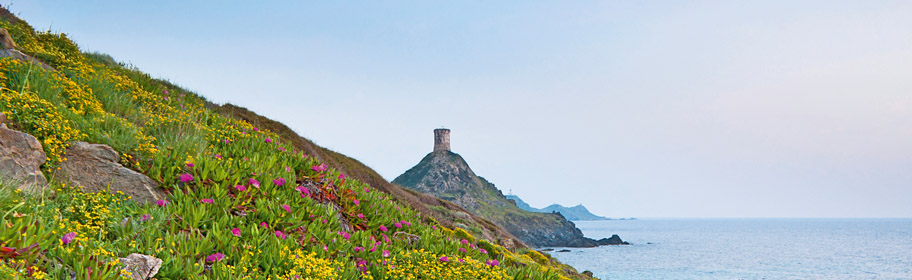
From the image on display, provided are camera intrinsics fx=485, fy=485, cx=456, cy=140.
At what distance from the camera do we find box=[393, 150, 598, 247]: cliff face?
306ft

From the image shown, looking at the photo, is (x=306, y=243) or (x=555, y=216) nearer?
(x=306, y=243)

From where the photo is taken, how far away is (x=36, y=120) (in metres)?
5.91

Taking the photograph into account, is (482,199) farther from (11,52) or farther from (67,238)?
(67,238)

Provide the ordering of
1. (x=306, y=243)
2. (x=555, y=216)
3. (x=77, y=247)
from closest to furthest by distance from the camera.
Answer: (x=77, y=247), (x=306, y=243), (x=555, y=216)

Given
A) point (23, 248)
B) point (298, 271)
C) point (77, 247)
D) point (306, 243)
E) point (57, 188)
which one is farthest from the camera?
point (306, 243)

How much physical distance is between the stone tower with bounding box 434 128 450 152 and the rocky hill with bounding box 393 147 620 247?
0.89m

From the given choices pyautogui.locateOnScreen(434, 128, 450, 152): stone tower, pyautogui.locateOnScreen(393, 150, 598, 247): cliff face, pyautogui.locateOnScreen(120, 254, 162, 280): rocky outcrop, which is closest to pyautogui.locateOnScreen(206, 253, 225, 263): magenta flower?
pyautogui.locateOnScreen(120, 254, 162, 280): rocky outcrop

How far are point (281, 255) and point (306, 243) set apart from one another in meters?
0.75

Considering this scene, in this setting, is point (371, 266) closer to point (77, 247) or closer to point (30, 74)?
point (77, 247)

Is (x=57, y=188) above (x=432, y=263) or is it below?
above

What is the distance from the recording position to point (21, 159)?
5.25 meters

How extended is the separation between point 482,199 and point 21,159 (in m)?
107

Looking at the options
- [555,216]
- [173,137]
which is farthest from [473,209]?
[173,137]

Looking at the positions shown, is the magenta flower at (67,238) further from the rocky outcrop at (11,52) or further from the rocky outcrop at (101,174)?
the rocky outcrop at (11,52)
